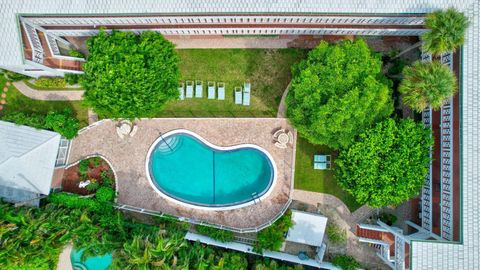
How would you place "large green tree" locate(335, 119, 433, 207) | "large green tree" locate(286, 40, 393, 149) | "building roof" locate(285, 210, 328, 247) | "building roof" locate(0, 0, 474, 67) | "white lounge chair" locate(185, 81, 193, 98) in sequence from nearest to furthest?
"large green tree" locate(286, 40, 393, 149)
"building roof" locate(0, 0, 474, 67)
"large green tree" locate(335, 119, 433, 207)
"building roof" locate(285, 210, 328, 247)
"white lounge chair" locate(185, 81, 193, 98)

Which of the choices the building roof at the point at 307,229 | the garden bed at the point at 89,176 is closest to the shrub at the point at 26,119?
the garden bed at the point at 89,176

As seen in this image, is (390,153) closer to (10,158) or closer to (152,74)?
(152,74)

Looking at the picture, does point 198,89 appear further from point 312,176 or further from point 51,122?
point 51,122

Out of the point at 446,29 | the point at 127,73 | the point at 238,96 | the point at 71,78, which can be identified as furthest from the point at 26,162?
the point at 446,29

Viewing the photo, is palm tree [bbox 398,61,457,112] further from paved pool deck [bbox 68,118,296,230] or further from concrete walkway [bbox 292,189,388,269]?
concrete walkway [bbox 292,189,388,269]


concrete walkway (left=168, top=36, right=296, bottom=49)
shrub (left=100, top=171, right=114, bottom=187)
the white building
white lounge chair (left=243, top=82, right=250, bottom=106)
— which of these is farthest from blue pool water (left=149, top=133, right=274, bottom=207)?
the white building
